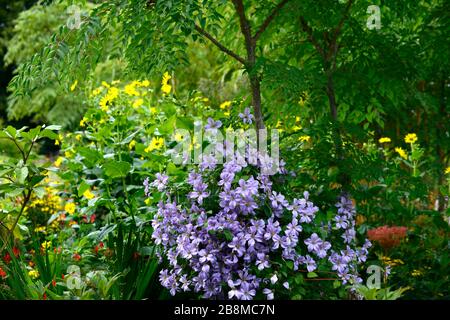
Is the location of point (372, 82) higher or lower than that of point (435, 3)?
lower

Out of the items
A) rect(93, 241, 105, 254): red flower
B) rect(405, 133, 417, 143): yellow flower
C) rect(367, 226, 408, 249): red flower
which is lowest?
rect(93, 241, 105, 254): red flower

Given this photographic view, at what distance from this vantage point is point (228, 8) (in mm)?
3889

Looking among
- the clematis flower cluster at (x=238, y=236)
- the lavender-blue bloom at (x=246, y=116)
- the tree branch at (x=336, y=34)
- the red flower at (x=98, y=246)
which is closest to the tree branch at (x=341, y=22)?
the tree branch at (x=336, y=34)

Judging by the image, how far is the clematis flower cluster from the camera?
2.56 metres

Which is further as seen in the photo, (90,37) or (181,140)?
(181,140)

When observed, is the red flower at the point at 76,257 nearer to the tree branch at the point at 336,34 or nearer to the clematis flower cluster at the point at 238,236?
the clematis flower cluster at the point at 238,236

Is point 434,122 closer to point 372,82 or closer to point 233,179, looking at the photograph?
point 372,82

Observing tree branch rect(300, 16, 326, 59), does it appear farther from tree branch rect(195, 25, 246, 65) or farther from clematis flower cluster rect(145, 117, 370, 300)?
clematis flower cluster rect(145, 117, 370, 300)

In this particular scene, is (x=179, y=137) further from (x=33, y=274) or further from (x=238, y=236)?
(x=238, y=236)

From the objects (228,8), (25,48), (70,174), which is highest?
(25,48)

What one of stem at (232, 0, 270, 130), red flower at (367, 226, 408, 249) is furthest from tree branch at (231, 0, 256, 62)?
red flower at (367, 226, 408, 249)

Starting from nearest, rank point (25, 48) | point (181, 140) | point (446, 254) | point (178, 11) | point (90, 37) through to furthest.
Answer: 1. point (178, 11)
2. point (90, 37)
3. point (446, 254)
4. point (181, 140)
5. point (25, 48)

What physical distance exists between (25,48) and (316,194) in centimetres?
1200

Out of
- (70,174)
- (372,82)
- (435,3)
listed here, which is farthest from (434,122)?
(70,174)
